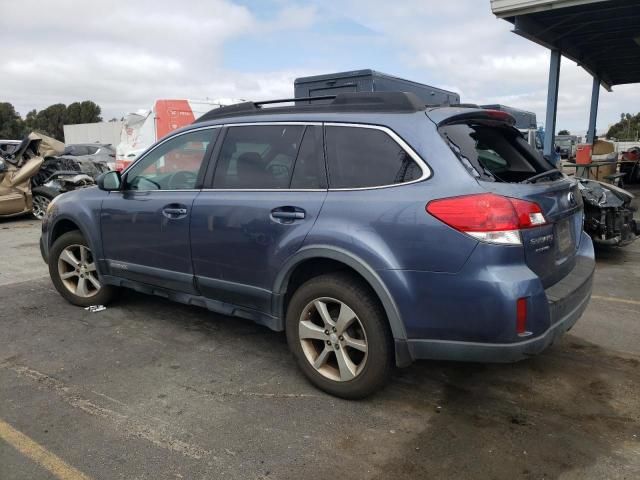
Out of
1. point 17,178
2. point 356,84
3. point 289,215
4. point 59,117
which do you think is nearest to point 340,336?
point 289,215

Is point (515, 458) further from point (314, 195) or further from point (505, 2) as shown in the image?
point (505, 2)

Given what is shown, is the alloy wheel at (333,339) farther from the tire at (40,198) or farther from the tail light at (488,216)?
the tire at (40,198)

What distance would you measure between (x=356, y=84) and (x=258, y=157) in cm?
637

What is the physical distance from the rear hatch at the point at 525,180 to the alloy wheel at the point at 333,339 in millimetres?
1058

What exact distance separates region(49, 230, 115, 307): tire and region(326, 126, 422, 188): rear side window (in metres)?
2.80

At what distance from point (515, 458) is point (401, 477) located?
23.8 inches

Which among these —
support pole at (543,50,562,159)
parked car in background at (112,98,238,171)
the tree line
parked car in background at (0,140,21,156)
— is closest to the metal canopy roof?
support pole at (543,50,562,159)

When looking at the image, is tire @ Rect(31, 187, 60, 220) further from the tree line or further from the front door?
the tree line

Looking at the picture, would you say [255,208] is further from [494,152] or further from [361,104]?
[494,152]

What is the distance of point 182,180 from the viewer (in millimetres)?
4191

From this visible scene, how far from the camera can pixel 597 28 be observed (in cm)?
1214

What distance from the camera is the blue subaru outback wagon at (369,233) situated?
9.14ft

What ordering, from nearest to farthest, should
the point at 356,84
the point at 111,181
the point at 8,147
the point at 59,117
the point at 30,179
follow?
the point at 111,181, the point at 356,84, the point at 30,179, the point at 8,147, the point at 59,117

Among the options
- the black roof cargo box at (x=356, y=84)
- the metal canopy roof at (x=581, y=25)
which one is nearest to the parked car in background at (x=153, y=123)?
the black roof cargo box at (x=356, y=84)
